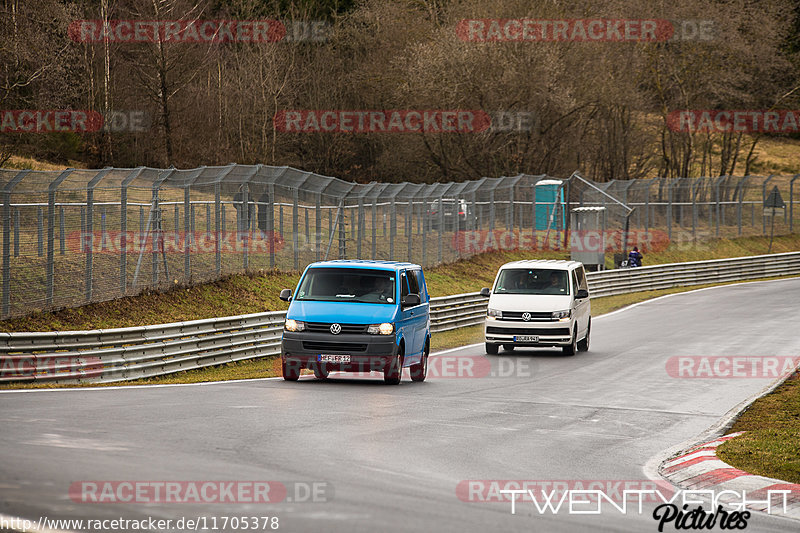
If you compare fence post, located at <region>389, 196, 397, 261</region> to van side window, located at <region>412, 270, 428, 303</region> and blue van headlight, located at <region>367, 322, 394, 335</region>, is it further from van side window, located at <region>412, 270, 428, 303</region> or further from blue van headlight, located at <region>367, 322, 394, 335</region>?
blue van headlight, located at <region>367, 322, 394, 335</region>

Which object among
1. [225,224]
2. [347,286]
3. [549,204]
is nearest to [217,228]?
[225,224]

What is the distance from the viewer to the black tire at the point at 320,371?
53.2ft

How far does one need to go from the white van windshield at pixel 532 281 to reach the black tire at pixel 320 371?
6570 millimetres

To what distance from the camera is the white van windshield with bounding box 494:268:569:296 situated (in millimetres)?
23062

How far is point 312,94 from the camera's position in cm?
6225

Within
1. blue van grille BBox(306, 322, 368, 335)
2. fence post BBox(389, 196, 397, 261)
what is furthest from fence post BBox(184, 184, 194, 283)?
fence post BBox(389, 196, 397, 261)

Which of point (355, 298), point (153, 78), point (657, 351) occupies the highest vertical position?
point (153, 78)

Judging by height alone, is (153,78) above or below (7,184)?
above

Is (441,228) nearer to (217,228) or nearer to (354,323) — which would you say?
(217,228)

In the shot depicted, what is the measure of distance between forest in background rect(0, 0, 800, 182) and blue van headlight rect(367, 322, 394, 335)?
29066mm

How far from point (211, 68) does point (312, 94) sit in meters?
6.14

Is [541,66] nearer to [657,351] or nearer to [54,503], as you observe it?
[657,351]

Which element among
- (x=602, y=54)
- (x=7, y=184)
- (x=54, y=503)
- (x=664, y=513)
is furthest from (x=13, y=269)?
(x=602, y=54)

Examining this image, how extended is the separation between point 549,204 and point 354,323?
1124 inches
